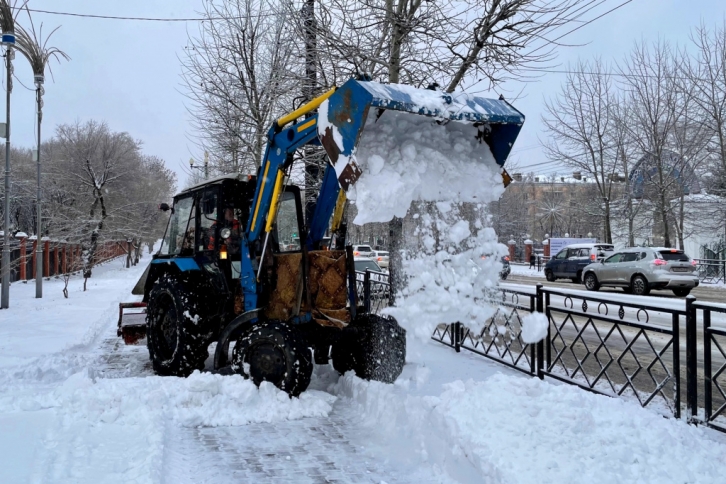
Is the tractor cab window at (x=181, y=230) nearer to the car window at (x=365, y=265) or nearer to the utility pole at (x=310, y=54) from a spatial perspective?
the utility pole at (x=310, y=54)

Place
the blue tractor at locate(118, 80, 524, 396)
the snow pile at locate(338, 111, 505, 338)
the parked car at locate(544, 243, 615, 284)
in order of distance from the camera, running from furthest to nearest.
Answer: the parked car at locate(544, 243, 615, 284), the snow pile at locate(338, 111, 505, 338), the blue tractor at locate(118, 80, 524, 396)

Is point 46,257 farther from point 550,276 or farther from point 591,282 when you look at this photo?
point 550,276

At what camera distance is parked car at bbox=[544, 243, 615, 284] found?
76.6 feet

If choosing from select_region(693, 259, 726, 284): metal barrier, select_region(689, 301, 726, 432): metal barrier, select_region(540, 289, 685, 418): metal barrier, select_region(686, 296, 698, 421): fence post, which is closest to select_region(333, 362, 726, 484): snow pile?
select_region(689, 301, 726, 432): metal barrier

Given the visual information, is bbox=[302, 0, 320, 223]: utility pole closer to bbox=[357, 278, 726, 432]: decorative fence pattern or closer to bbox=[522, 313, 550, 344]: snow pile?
bbox=[357, 278, 726, 432]: decorative fence pattern

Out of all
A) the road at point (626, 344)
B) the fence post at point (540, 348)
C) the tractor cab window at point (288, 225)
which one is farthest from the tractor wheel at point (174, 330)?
the road at point (626, 344)

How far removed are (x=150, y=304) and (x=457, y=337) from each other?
4.22 meters

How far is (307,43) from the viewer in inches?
364

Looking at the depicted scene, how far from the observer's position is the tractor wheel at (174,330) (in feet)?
20.1

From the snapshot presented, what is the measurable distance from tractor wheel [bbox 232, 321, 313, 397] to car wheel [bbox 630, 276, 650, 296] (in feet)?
50.6

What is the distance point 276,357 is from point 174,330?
1905 millimetres

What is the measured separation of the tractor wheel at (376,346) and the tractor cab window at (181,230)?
7.80 feet

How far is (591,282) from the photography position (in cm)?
1989

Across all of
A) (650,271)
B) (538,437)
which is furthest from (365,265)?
(538,437)
